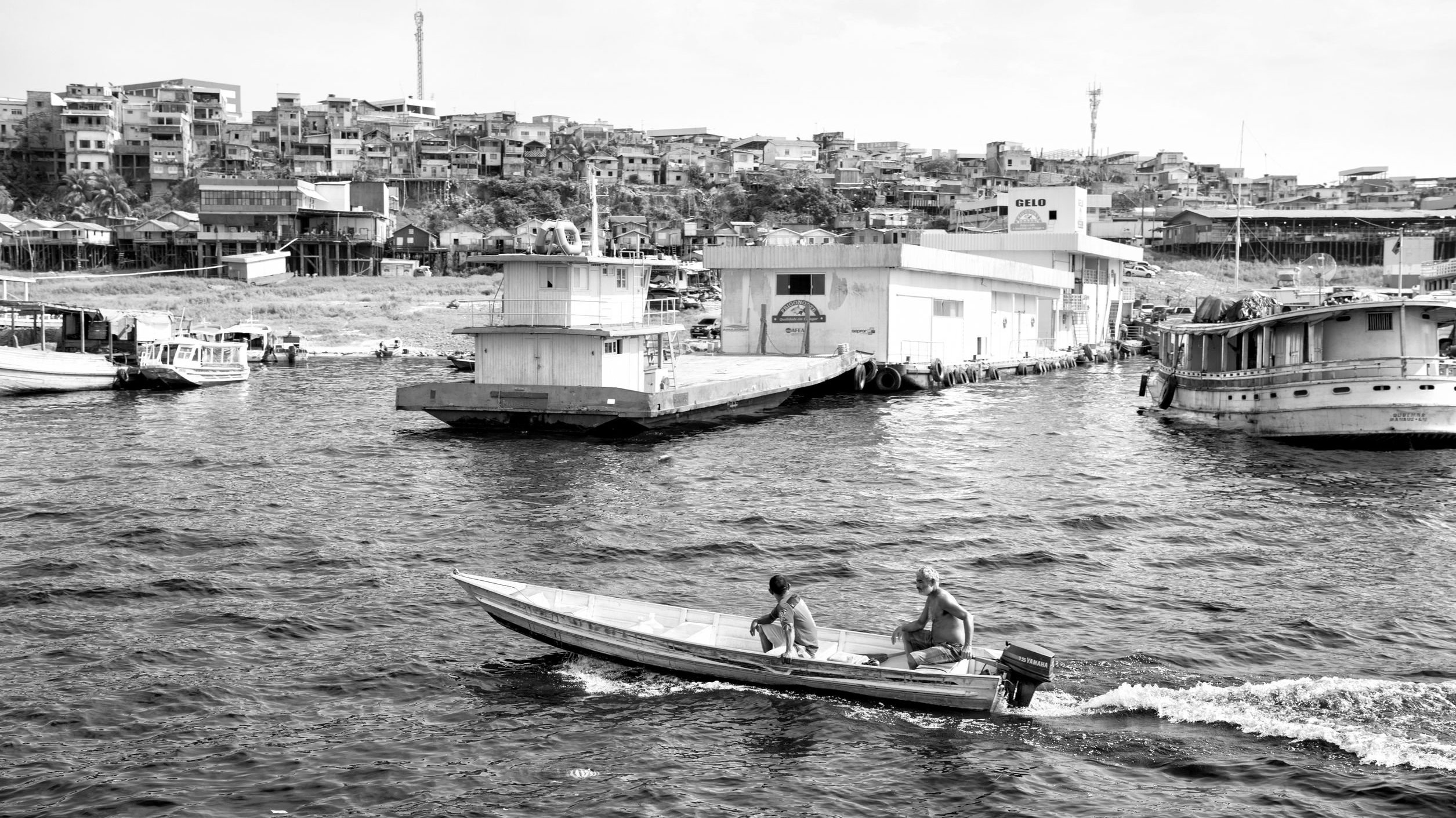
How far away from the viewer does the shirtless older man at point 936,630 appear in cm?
→ 1530

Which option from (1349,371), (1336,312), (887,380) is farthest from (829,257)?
(1349,371)

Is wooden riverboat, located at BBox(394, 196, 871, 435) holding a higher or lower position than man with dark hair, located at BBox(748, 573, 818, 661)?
higher

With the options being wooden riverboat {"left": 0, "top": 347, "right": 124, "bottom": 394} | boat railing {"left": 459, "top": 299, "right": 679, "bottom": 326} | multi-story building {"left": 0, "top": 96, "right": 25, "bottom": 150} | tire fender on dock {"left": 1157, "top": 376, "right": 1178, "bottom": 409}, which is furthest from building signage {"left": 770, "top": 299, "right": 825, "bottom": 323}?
multi-story building {"left": 0, "top": 96, "right": 25, "bottom": 150}

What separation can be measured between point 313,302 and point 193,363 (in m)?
30.6

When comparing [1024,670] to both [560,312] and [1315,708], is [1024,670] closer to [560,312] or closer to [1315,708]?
[1315,708]

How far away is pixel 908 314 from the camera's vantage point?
54.9 m

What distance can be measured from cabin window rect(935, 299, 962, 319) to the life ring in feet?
22.1

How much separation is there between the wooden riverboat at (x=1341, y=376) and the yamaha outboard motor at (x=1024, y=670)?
2497 cm

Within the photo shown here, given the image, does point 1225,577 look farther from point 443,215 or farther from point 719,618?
point 443,215

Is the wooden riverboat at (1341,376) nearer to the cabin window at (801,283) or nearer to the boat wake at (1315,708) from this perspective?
the cabin window at (801,283)

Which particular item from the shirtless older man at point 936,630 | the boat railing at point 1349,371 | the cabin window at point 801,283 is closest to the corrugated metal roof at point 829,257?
the cabin window at point 801,283

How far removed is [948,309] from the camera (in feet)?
193

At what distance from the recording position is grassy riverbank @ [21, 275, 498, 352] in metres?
75.3

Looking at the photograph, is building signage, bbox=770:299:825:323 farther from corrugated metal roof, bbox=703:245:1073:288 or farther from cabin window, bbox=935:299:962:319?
cabin window, bbox=935:299:962:319
